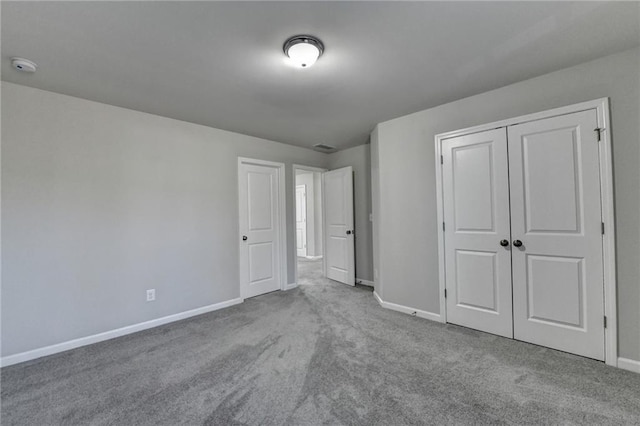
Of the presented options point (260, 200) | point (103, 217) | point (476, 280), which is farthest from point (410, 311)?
point (103, 217)

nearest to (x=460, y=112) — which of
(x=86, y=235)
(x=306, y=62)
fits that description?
(x=306, y=62)

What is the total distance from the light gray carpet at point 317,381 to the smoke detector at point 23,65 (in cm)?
245

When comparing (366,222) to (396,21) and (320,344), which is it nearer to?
(320,344)

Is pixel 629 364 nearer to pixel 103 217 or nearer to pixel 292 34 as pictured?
pixel 292 34

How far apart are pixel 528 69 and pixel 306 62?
194 centimetres

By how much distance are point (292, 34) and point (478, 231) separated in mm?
2529

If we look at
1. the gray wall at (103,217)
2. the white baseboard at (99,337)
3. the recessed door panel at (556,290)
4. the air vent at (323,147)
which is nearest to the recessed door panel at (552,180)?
the recessed door panel at (556,290)

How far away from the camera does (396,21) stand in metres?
1.68

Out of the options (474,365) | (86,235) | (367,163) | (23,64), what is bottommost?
(474,365)

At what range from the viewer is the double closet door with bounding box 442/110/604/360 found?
7.30ft

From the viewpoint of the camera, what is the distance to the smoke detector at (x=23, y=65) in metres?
2.01

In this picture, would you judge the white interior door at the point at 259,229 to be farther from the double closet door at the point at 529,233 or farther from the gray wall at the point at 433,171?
the double closet door at the point at 529,233

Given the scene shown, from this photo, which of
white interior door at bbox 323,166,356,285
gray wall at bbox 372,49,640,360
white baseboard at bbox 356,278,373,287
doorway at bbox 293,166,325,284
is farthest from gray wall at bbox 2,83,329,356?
doorway at bbox 293,166,325,284

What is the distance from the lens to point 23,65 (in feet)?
6.76
